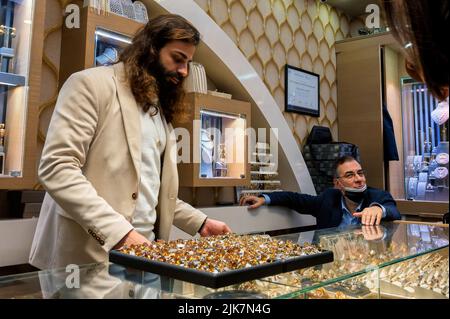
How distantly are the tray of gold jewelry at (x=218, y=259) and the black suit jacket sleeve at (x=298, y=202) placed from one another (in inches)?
60.7

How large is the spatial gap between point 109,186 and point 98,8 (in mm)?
948

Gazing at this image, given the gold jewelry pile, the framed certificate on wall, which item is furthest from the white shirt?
the framed certificate on wall

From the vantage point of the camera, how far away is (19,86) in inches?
54.3

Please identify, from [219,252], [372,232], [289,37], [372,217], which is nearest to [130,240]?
[219,252]

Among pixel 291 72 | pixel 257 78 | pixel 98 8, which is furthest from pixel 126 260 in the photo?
pixel 291 72

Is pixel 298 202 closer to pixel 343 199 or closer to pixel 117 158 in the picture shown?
pixel 343 199

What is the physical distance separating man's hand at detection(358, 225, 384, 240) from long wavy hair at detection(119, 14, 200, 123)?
0.73 m

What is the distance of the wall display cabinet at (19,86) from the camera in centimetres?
135

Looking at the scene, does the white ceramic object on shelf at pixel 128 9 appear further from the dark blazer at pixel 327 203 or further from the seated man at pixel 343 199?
the dark blazer at pixel 327 203

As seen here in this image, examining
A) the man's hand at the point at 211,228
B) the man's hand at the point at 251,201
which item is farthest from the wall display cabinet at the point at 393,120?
the man's hand at the point at 211,228

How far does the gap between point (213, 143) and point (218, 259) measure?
1.52 meters

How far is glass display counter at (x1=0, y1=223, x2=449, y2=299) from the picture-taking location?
56cm
